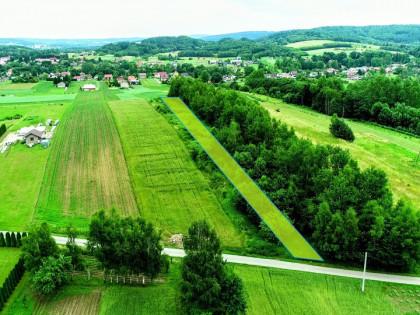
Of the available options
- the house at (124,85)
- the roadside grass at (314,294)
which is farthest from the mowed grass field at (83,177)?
the house at (124,85)

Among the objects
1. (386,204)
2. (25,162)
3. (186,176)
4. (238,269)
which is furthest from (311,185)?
(25,162)

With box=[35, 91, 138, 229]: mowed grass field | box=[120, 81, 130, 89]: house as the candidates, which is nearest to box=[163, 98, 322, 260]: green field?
box=[35, 91, 138, 229]: mowed grass field

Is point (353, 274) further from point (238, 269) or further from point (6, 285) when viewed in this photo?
point (6, 285)

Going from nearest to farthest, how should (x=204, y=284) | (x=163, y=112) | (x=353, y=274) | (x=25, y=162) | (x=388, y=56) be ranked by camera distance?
(x=204, y=284), (x=353, y=274), (x=25, y=162), (x=163, y=112), (x=388, y=56)

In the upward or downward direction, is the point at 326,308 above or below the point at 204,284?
below

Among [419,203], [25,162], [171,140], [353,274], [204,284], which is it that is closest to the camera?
[204,284]

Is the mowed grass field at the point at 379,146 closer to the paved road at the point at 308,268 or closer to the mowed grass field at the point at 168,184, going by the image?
the paved road at the point at 308,268

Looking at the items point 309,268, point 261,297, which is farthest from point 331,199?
point 261,297

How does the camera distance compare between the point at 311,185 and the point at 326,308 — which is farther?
the point at 311,185
